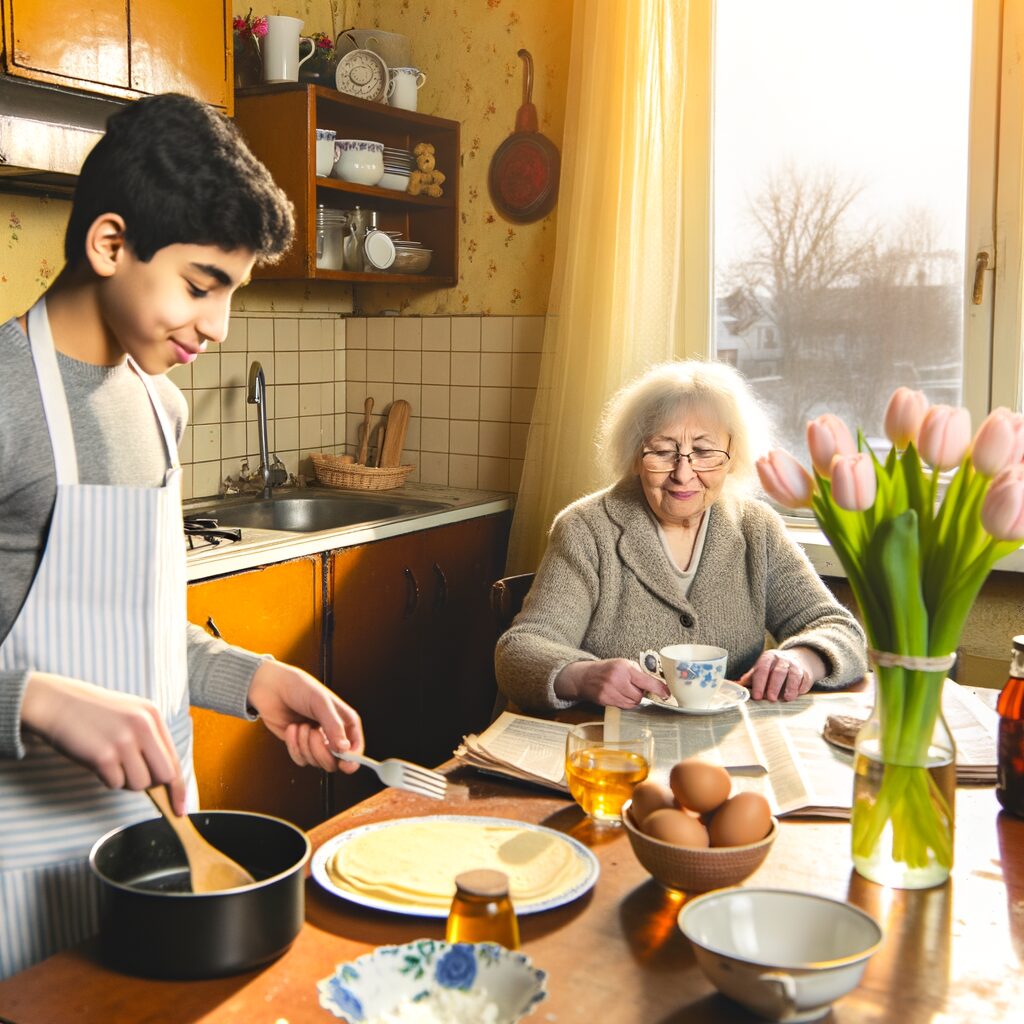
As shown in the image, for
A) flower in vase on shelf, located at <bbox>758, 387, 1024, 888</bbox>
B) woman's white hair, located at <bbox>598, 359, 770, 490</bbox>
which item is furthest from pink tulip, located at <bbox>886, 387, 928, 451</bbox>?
woman's white hair, located at <bbox>598, 359, 770, 490</bbox>

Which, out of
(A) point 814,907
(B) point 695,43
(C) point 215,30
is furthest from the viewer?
(B) point 695,43

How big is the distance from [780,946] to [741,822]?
174 mm

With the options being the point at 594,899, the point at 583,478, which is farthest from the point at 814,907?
the point at 583,478

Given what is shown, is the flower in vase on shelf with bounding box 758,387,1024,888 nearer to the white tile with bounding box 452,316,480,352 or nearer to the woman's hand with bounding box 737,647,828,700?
the woman's hand with bounding box 737,647,828,700

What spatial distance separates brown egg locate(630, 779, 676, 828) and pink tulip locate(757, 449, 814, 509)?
0.33m

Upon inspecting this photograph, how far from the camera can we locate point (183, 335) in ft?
3.95

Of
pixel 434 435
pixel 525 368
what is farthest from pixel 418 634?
pixel 525 368

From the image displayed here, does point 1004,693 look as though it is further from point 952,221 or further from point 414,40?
point 414,40

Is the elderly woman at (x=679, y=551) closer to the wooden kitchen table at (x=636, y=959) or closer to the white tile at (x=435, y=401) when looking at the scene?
the wooden kitchen table at (x=636, y=959)

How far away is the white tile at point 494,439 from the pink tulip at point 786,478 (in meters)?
2.35

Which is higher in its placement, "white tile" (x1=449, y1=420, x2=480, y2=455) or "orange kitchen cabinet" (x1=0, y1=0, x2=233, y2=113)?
"orange kitchen cabinet" (x1=0, y1=0, x2=233, y2=113)

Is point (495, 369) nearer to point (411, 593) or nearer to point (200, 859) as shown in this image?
point (411, 593)

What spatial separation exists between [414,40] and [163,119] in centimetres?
267

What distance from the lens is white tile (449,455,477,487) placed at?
11.9 feet
